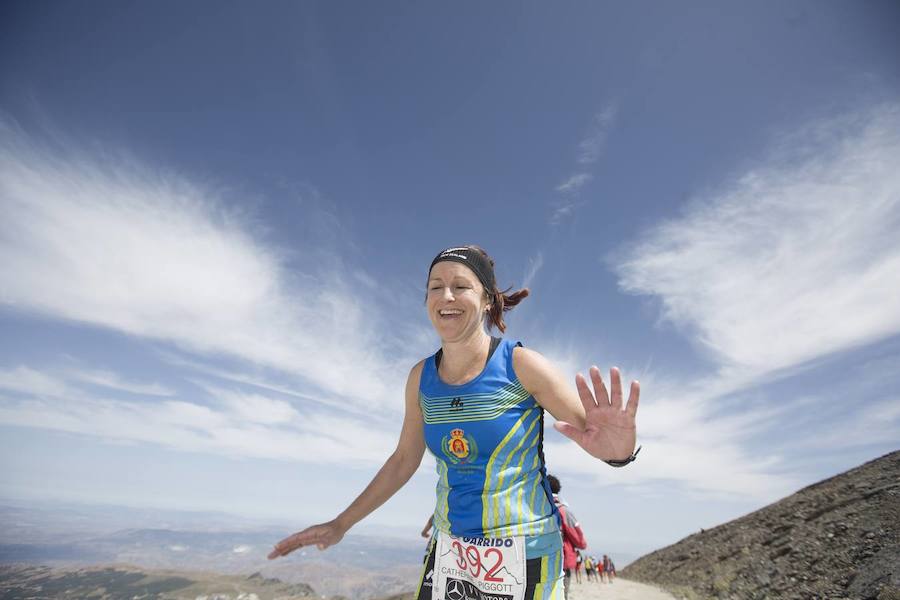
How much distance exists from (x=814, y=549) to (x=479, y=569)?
55.2 feet

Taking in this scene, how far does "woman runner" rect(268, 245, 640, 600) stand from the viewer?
2.29 m

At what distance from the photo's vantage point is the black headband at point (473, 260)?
9.80 feet

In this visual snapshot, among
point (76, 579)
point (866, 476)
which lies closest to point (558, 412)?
point (866, 476)

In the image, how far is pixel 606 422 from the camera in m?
2.18

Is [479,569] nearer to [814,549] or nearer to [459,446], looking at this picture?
[459,446]

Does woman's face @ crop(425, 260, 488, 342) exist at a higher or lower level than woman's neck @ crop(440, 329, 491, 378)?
higher

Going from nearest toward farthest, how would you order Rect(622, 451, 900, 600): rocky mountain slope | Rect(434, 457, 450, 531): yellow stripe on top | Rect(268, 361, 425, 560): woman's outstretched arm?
Rect(434, 457, 450, 531): yellow stripe on top, Rect(268, 361, 425, 560): woman's outstretched arm, Rect(622, 451, 900, 600): rocky mountain slope

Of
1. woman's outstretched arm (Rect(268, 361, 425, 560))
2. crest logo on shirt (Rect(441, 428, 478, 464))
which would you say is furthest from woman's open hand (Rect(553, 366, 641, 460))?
woman's outstretched arm (Rect(268, 361, 425, 560))

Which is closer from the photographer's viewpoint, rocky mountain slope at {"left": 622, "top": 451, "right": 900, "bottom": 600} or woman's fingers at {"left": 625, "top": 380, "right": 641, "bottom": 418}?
woman's fingers at {"left": 625, "top": 380, "right": 641, "bottom": 418}

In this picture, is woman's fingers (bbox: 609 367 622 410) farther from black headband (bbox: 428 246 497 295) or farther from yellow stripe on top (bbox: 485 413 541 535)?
black headband (bbox: 428 246 497 295)

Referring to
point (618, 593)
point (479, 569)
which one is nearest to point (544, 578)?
point (479, 569)

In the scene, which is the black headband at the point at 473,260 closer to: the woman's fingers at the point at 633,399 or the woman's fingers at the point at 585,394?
the woman's fingers at the point at 585,394

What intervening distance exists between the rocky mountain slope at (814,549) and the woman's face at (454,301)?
11972 mm

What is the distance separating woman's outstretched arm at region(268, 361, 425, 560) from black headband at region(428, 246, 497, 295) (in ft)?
2.44
